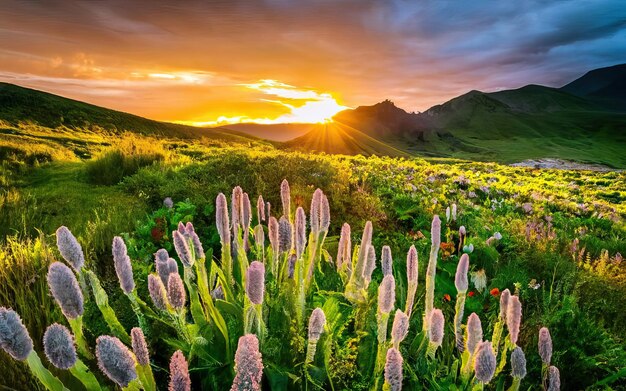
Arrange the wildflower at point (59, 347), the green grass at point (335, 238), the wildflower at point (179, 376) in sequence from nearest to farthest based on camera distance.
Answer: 1. the wildflower at point (179, 376)
2. the wildflower at point (59, 347)
3. the green grass at point (335, 238)

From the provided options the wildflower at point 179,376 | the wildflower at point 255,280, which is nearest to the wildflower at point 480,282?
the wildflower at point 255,280

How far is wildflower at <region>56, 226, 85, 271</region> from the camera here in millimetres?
1679

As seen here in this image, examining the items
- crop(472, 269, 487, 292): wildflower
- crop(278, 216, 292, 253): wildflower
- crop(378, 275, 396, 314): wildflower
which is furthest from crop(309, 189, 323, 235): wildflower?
crop(472, 269, 487, 292): wildflower

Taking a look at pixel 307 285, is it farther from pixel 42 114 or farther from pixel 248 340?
pixel 42 114

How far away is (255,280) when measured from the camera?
1.53m

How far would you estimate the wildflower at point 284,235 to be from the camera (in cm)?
255

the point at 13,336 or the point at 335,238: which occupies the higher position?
the point at 13,336

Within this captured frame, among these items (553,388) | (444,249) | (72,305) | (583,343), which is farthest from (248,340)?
(444,249)

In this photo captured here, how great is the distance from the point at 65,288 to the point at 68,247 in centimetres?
35

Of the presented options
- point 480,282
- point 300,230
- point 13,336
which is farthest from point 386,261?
point 480,282

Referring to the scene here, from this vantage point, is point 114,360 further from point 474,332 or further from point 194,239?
point 474,332

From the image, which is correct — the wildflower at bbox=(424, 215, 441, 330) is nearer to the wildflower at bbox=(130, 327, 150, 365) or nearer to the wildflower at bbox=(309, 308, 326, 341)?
the wildflower at bbox=(309, 308, 326, 341)

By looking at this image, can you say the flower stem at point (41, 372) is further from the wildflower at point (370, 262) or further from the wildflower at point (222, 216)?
the wildflower at point (370, 262)

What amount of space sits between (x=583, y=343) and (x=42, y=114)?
8329 cm
